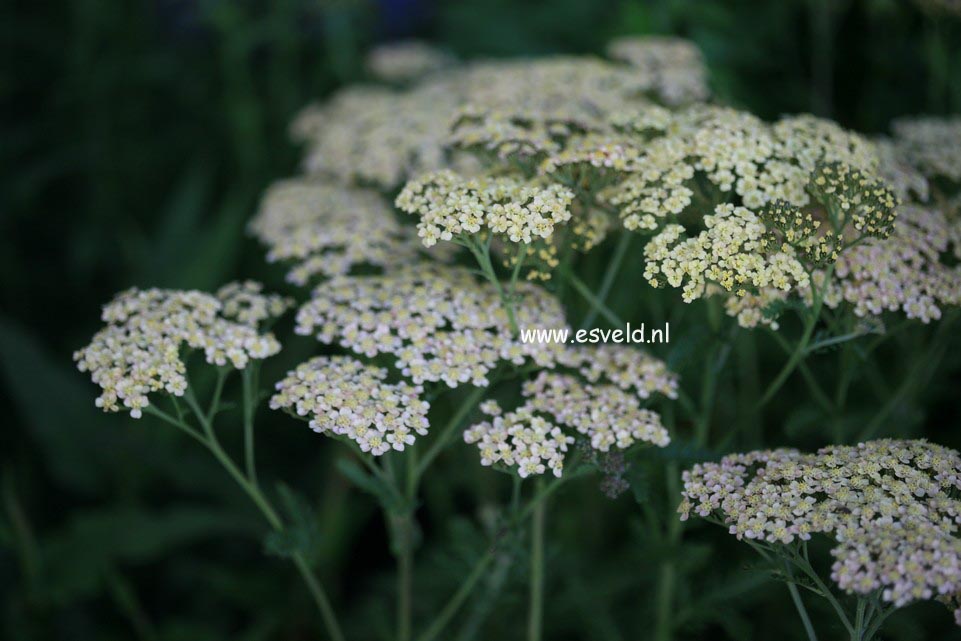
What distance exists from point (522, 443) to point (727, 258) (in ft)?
1.32

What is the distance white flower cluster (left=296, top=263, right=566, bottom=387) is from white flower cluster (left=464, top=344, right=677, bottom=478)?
65 mm

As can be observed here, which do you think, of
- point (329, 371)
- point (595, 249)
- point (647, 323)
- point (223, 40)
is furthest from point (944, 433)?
point (223, 40)

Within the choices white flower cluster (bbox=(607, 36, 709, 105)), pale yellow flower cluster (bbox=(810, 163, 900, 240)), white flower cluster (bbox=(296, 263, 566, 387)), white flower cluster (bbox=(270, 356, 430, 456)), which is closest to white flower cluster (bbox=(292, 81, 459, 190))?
white flower cluster (bbox=(296, 263, 566, 387))

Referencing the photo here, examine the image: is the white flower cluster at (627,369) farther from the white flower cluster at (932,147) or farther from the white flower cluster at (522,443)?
the white flower cluster at (932,147)

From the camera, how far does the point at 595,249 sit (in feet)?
6.60

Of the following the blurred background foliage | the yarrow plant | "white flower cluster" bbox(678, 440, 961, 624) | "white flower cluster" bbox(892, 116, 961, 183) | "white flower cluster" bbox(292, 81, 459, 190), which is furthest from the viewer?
the blurred background foliage

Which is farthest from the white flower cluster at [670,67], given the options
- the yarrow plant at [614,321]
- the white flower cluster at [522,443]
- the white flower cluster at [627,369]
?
the white flower cluster at [522,443]

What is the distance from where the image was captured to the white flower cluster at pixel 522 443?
1.32 meters

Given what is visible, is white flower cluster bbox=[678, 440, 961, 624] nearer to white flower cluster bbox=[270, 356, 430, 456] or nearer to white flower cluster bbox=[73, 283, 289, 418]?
white flower cluster bbox=[270, 356, 430, 456]

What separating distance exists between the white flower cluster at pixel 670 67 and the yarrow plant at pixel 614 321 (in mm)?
A: 136

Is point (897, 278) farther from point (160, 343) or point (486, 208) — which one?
point (160, 343)

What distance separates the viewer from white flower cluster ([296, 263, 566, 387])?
1429mm

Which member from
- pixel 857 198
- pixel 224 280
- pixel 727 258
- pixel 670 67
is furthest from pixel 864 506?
pixel 224 280

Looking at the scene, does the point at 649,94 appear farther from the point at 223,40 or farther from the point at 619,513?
the point at 223,40
